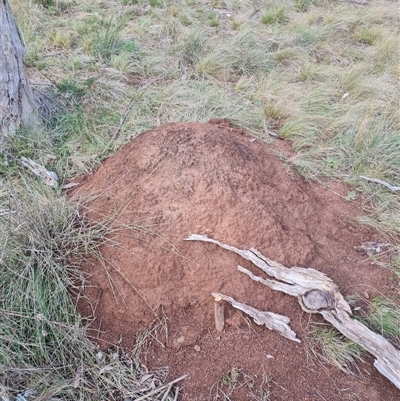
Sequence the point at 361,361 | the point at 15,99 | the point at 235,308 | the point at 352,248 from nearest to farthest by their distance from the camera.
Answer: the point at 361,361
the point at 235,308
the point at 352,248
the point at 15,99

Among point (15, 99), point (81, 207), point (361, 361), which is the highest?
point (15, 99)

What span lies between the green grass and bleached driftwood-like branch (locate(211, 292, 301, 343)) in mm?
182

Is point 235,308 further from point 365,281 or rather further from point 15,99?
point 15,99

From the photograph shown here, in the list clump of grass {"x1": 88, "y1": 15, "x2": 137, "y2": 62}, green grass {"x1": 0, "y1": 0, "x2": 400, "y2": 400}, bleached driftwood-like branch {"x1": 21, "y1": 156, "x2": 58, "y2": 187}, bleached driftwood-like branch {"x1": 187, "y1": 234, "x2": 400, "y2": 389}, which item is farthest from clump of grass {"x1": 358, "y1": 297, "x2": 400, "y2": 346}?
clump of grass {"x1": 88, "y1": 15, "x2": 137, "y2": 62}

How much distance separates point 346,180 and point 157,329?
1.72m

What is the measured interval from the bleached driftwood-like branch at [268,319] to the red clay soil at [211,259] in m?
0.03

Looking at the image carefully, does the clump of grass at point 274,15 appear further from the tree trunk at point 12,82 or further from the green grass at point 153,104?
the tree trunk at point 12,82

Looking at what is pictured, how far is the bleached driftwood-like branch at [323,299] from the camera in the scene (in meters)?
1.61

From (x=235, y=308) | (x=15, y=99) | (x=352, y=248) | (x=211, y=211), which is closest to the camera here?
(x=235, y=308)

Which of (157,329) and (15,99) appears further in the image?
(15,99)

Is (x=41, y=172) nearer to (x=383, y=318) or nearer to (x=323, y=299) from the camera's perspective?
(x=323, y=299)

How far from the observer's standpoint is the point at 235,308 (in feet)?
5.88

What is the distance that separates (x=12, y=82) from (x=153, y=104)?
1.11 m

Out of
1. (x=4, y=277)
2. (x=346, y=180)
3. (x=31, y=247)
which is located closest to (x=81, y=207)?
(x=31, y=247)
